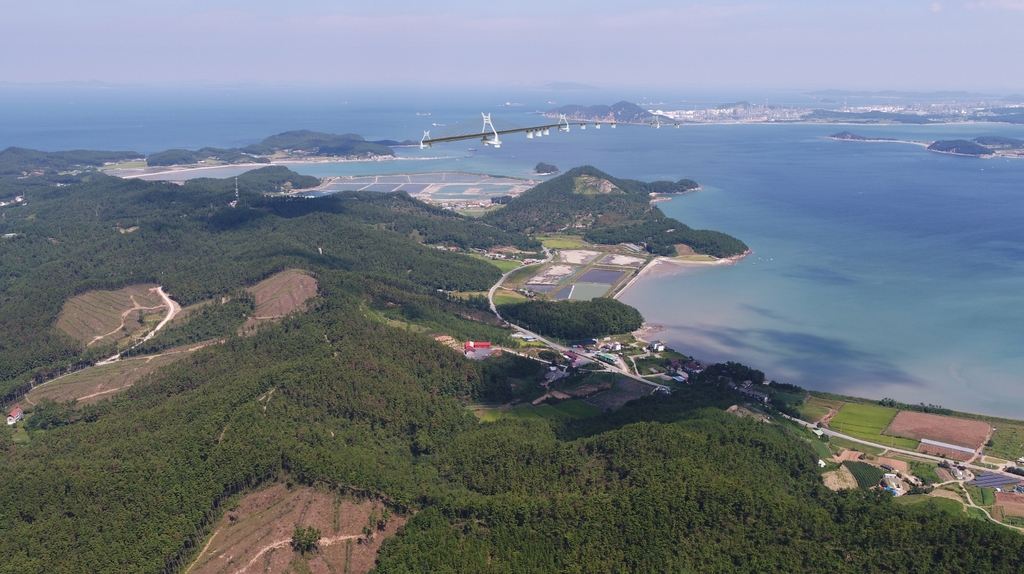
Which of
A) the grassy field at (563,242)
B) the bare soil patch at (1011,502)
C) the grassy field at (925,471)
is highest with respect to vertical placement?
the grassy field at (563,242)

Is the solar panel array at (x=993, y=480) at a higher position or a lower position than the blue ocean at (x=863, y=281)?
lower

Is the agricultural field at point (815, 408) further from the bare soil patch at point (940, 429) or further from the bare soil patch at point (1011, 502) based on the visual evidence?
the bare soil patch at point (1011, 502)

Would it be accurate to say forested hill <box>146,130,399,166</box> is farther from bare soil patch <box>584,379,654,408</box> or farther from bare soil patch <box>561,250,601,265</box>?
bare soil patch <box>584,379,654,408</box>

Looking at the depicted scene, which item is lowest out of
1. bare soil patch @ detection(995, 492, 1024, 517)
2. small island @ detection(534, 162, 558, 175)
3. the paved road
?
bare soil patch @ detection(995, 492, 1024, 517)

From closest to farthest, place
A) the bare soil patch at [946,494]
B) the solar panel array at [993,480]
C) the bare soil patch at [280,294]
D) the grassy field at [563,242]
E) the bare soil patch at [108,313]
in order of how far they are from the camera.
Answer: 1. the bare soil patch at [946,494]
2. the solar panel array at [993,480]
3. the bare soil patch at [108,313]
4. the bare soil patch at [280,294]
5. the grassy field at [563,242]

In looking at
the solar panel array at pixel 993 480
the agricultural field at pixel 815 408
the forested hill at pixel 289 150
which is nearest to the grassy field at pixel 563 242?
the agricultural field at pixel 815 408

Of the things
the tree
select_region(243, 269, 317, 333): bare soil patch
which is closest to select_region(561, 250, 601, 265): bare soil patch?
select_region(243, 269, 317, 333): bare soil patch

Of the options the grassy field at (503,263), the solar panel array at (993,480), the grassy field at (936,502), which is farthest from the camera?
the grassy field at (503,263)
